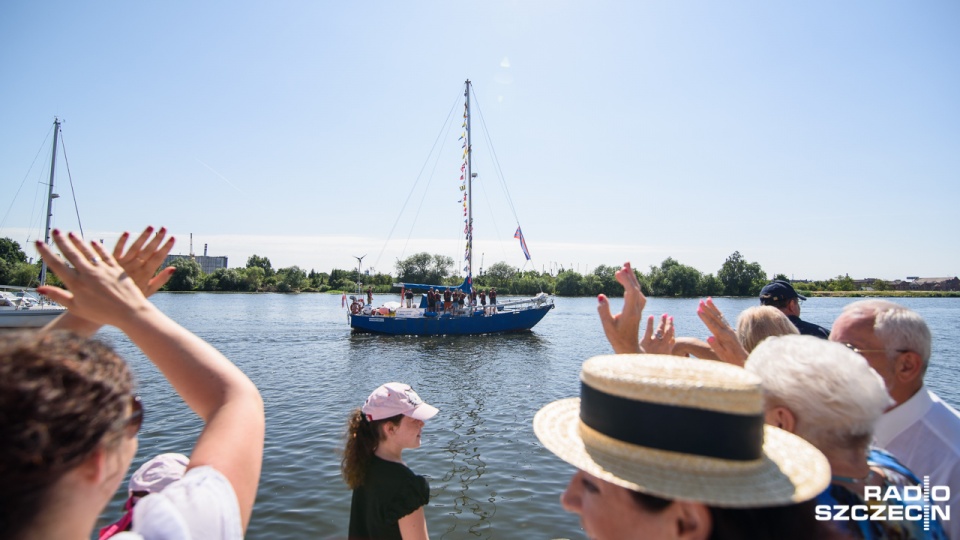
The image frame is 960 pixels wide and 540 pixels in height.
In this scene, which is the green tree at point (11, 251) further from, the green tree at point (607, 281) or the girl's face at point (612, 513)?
the girl's face at point (612, 513)

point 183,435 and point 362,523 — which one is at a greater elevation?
point 362,523

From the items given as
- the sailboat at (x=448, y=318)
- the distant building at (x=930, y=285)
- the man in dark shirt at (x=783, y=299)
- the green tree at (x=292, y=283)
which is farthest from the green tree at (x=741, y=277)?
the man in dark shirt at (x=783, y=299)

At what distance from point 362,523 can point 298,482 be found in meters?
6.01

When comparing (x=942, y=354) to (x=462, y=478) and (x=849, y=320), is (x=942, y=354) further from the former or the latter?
(x=849, y=320)

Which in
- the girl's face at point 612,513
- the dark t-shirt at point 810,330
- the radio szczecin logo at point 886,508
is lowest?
the radio szczecin logo at point 886,508

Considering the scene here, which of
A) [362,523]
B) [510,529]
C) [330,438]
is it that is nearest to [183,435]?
[330,438]

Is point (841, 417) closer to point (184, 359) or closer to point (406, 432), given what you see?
point (184, 359)

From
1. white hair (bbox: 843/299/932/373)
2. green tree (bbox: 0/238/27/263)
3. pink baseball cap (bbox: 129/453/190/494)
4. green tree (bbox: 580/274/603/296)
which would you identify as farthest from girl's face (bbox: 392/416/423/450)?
green tree (bbox: 0/238/27/263)

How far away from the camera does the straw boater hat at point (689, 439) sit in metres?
1.27

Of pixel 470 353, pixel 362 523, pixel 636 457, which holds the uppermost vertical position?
pixel 636 457

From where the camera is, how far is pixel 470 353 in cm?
2514

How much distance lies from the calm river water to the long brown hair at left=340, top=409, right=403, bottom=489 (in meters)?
0.22

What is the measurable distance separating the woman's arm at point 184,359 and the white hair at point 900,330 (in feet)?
9.46

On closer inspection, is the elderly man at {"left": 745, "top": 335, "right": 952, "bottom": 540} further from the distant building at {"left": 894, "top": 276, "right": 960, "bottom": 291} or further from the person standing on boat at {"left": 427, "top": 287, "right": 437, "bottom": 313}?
the distant building at {"left": 894, "top": 276, "right": 960, "bottom": 291}
